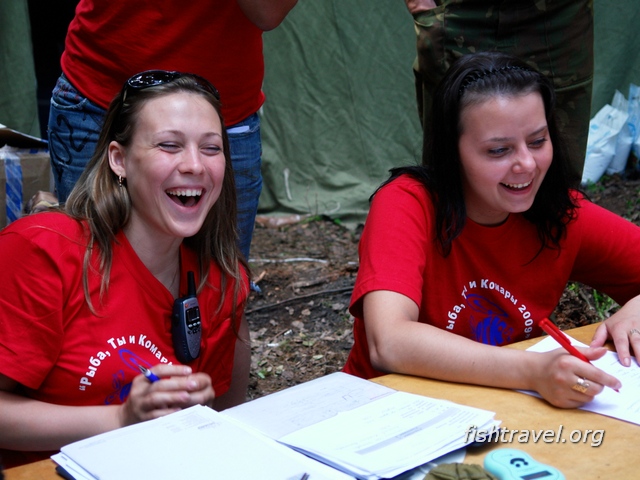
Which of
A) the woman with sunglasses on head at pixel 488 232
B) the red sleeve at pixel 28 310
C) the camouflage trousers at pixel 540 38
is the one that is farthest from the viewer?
the camouflage trousers at pixel 540 38

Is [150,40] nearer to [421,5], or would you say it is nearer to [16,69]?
[421,5]

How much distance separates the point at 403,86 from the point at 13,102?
2.70 m

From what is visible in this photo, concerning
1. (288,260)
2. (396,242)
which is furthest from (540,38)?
(288,260)

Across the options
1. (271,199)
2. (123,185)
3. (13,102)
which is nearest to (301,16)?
(271,199)

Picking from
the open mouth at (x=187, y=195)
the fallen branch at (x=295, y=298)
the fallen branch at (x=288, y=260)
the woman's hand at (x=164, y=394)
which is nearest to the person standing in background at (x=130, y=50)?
the open mouth at (x=187, y=195)

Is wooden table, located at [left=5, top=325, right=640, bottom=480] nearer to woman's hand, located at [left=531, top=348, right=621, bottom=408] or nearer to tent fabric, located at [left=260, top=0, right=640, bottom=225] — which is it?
woman's hand, located at [left=531, top=348, right=621, bottom=408]

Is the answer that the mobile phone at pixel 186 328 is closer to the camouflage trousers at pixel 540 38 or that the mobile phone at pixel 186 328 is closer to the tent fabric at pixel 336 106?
the camouflage trousers at pixel 540 38

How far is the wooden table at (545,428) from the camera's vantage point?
44.9 inches

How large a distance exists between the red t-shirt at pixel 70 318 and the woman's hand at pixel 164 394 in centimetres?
20

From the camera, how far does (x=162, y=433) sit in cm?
119

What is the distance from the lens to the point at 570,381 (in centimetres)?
137

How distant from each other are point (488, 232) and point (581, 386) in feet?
2.13

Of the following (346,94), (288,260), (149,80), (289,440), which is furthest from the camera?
(346,94)

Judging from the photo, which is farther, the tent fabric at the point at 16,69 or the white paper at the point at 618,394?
the tent fabric at the point at 16,69
